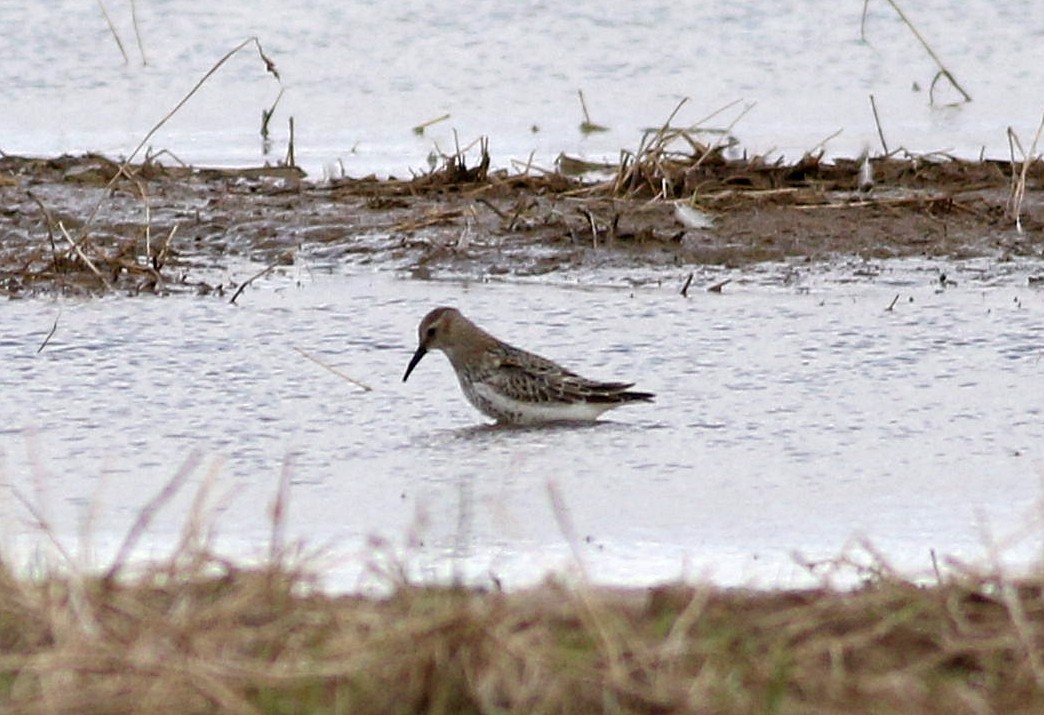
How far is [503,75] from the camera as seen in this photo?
49.1 ft

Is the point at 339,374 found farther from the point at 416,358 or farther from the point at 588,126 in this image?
the point at 588,126

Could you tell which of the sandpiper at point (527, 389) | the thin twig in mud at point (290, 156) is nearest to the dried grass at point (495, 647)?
the sandpiper at point (527, 389)

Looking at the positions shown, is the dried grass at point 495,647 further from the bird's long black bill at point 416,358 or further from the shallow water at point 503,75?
the shallow water at point 503,75

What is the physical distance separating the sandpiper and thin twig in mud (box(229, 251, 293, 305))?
1.76 meters

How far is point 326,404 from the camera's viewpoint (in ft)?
27.9

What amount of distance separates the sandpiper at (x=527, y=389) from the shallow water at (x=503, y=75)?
4.44 meters

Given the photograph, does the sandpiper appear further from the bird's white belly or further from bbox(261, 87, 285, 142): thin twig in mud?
bbox(261, 87, 285, 142): thin twig in mud

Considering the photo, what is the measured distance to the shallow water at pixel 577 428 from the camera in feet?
22.1

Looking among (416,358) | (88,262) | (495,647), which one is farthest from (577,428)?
(495,647)

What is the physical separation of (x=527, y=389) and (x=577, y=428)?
0.83 feet

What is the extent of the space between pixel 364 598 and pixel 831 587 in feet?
3.71

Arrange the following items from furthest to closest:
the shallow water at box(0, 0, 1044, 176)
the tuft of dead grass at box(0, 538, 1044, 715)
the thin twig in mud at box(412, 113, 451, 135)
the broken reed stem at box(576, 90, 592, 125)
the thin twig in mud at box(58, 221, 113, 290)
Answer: the shallow water at box(0, 0, 1044, 176) < the broken reed stem at box(576, 90, 592, 125) < the thin twig in mud at box(412, 113, 451, 135) < the thin twig in mud at box(58, 221, 113, 290) < the tuft of dead grass at box(0, 538, 1044, 715)

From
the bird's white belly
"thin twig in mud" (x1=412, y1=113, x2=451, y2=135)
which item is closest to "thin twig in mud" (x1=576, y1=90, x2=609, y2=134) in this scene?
"thin twig in mud" (x1=412, y1=113, x2=451, y2=135)

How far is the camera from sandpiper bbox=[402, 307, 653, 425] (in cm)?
843
